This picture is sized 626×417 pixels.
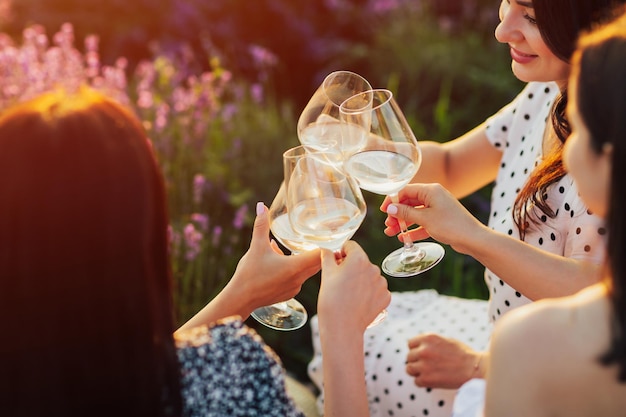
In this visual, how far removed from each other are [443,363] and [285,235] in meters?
0.55

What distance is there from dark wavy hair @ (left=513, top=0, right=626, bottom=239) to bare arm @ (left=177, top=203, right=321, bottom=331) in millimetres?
628

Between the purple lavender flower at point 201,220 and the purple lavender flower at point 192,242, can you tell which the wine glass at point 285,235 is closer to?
the purple lavender flower at point 192,242

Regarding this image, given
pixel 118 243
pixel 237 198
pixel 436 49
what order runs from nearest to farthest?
pixel 118 243, pixel 237 198, pixel 436 49

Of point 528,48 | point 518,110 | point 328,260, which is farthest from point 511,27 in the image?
point 328,260

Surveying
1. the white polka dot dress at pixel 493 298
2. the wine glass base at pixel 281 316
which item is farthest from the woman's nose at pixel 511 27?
the wine glass base at pixel 281 316

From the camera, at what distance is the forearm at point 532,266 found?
191cm

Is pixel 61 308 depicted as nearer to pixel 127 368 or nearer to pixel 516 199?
pixel 127 368

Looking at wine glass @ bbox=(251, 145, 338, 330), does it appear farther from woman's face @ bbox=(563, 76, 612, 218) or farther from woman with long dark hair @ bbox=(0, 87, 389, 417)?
woman's face @ bbox=(563, 76, 612, 218)

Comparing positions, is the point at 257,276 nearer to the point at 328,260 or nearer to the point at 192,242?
the point at 328,260

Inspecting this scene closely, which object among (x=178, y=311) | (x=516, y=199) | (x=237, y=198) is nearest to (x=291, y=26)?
(x=237, y=198)

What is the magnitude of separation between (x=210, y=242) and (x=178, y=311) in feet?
1.06

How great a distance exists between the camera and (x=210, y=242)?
3109 millimetres

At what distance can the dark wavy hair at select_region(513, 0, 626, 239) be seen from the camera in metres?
1.97

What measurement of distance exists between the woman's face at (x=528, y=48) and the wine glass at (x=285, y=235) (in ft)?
2.05
